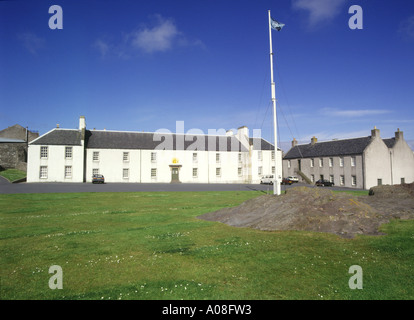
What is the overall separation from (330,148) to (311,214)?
53.0m

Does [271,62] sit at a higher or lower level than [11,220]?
higher

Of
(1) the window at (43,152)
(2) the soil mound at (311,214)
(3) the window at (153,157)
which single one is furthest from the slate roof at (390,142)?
(1) the window at (43,152)

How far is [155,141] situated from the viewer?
197 ft

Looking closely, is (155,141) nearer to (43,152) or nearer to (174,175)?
(174,175)

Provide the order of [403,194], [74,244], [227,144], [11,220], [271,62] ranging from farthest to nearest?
[227,144]
[271,62]
[403,194]
[11,220]
[74,244]

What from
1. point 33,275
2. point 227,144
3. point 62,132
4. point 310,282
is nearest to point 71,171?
point 62,132

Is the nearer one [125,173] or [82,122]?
[82,122]

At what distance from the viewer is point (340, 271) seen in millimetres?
7184

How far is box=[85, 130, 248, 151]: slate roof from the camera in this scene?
5656cm

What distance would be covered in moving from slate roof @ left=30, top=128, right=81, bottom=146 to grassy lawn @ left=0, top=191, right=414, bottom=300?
4427cm

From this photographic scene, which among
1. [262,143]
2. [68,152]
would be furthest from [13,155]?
[262,143]

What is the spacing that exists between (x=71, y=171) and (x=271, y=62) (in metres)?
44.5

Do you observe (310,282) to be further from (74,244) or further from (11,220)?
(11,220)
